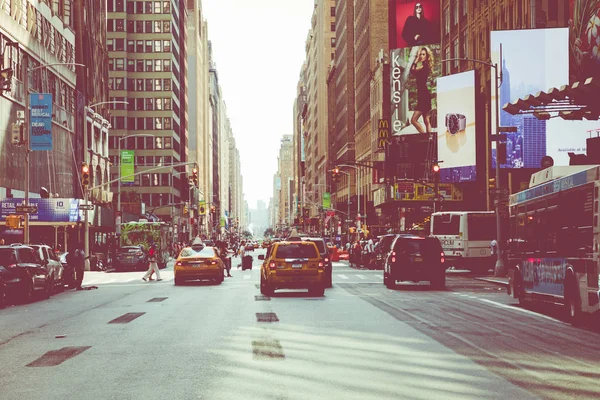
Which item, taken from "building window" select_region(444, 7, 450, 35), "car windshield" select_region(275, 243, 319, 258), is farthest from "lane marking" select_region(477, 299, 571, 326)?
"building window" select_region(444, 7, 450, 35)

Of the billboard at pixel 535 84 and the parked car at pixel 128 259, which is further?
the billboard at pixel 535 84

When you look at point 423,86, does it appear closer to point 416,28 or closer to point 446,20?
point 416,28

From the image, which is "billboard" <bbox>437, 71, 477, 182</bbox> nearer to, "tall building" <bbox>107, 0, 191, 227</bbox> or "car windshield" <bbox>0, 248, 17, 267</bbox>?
"car windshield" <bbox>0, 248, 17, 267</bbox>

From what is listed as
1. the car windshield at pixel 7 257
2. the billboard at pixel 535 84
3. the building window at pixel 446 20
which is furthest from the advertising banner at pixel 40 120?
the building window at pixel 446 20

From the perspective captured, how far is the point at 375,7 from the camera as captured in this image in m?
115

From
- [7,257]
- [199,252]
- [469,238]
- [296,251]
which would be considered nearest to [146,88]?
[469,238]

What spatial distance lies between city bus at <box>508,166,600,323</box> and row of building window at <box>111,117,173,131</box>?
382ft

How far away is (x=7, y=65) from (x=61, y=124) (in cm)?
1819

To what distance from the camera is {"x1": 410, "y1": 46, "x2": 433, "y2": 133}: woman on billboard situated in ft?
305

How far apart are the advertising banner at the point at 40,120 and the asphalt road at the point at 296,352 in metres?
25.6

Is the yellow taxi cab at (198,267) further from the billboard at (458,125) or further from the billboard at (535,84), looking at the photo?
the billboard at (458,125)

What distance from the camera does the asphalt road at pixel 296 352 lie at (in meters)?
10.4

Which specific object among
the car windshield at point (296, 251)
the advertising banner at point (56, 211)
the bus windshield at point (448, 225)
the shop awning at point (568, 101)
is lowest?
the car windshield at point (296, 251)

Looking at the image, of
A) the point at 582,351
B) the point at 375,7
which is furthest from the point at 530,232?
the point at 375,7
